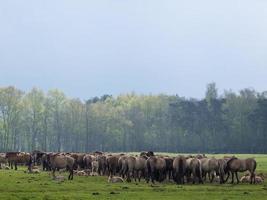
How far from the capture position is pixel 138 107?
529 feet

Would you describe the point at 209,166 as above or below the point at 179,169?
above

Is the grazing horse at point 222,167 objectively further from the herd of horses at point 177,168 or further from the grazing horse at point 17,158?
the grazing horse at point 17,158

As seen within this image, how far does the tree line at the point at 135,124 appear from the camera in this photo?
132750 mm

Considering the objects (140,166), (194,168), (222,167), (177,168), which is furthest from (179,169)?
(140,166)

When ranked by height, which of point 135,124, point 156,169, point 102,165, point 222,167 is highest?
point 135,124

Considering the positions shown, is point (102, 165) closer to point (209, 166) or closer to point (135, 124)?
point (209, 166)

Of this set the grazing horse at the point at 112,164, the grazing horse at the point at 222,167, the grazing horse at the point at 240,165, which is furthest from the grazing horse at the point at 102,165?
the grazing horse at the point at 240,165

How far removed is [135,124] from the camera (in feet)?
504

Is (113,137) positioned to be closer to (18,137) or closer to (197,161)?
(18,137)

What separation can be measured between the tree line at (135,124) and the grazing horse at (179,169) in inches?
3477

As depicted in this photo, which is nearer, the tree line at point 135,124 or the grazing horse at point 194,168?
the grazing horse at point 194,168

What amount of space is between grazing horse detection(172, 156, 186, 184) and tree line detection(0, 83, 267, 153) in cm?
8832

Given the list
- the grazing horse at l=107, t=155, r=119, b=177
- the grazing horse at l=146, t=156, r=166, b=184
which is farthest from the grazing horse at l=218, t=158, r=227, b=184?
the grazing horse at l=107, t=155, r=119, b=177

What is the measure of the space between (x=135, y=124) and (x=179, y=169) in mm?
111270
